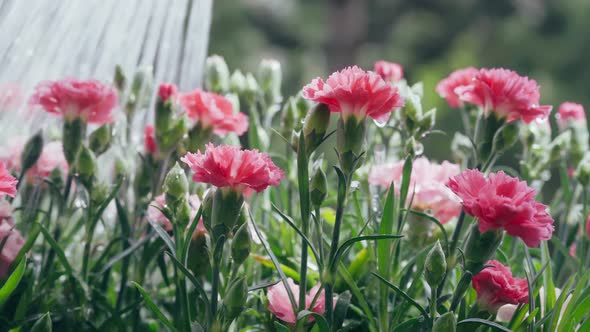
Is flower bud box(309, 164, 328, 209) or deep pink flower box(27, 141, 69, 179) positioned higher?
deep pink flower box(27, 141, 69, 179)

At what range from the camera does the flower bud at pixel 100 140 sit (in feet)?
2.38

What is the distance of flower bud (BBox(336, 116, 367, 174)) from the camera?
21.8 inches

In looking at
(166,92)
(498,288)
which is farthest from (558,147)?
(166,92)

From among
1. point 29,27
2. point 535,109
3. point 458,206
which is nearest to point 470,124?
point 458,206

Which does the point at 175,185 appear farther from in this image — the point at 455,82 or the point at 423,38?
the point at 423,38

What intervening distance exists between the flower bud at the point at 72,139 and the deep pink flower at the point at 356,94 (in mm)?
254

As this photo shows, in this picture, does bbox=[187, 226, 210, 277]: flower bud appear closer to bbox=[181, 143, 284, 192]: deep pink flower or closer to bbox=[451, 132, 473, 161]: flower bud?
bbox=[181, 143, 284, 192]: deep pink flower

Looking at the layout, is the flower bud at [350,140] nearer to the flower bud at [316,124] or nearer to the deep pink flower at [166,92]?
the flower bud at [316,124]

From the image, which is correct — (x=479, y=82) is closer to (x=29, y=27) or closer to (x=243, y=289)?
(x=243, y=289)

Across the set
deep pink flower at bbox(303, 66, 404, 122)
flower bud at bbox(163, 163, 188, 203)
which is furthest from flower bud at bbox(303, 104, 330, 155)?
flower bud at bbox(163, 163, 188, 203)

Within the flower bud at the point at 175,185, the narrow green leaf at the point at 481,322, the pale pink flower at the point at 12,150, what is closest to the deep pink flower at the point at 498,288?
the narrow green leaf at the point at 481,322

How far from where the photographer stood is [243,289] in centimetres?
53

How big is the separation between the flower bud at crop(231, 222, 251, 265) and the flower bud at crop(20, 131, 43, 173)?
26 cm

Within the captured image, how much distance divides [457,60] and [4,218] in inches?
222
